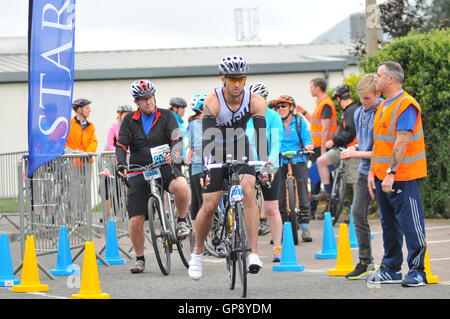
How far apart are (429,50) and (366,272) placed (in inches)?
256

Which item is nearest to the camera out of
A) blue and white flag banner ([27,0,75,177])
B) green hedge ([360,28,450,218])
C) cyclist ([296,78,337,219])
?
blue and white flag banner ([27,0,75,177])

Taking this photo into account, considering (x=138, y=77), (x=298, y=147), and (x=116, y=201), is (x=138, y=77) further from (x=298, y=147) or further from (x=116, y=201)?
(x=116, y=201)

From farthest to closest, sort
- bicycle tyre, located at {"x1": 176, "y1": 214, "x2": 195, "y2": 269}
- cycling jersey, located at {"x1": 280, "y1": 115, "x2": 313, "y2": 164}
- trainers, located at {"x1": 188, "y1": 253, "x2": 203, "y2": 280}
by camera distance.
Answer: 1. cycling jersey, located at {"x1": 280, "y1": 115, "x2": 313, "y2": 164}
2. bicycle tyre, located at {"x1": 176, "y1": 214, "x2": 195, "y2": 269}
3. trainers, located at {"x1": 188, "y1": 253, "x2": 203, "y2": 280}

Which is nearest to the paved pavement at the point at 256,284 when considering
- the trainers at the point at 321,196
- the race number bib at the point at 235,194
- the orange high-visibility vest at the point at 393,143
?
the race number bib at the point at 235,194

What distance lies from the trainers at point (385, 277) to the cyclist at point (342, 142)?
5447mm

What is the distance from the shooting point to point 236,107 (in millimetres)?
10109

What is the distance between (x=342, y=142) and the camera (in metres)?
15.4

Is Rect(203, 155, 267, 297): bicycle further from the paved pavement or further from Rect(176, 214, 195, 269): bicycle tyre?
Rect(176, 214, 195, 269): bicycle tyre

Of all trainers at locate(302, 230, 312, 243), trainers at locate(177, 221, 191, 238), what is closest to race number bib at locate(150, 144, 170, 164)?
trainers at locate(177, 221, 191, 238)

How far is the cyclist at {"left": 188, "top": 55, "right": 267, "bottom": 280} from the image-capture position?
9.86 m

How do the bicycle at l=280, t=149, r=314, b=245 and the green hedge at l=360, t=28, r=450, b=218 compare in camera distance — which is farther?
the green hedge at l=360, t=28, r=450, b=218

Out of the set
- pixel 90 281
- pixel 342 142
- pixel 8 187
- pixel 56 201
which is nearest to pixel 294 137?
pixel 342 142

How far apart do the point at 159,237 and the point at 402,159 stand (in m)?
3.13

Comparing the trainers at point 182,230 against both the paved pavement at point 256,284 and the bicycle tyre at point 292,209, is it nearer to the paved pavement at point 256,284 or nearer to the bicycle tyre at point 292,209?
the paved pavement at point 256,284
